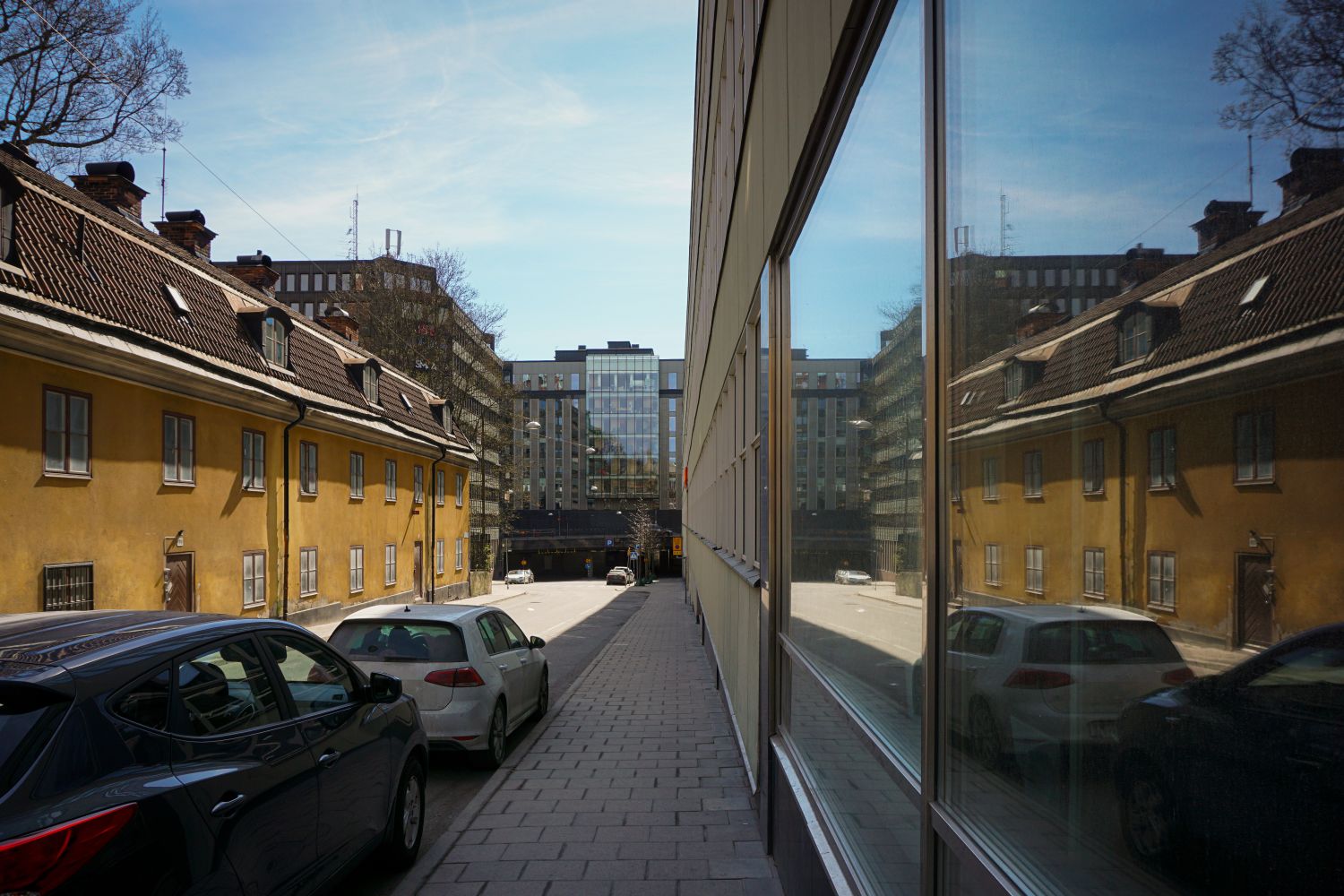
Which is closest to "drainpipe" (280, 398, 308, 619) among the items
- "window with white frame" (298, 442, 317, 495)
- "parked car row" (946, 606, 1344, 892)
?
"window with white frame" (298, 442, 317, 495)

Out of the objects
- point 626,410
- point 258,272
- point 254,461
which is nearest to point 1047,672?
point 254,461

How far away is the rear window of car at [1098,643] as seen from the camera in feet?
3.95

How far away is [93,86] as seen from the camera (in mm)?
22766

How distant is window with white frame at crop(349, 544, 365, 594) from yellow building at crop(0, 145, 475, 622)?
2.6 inches

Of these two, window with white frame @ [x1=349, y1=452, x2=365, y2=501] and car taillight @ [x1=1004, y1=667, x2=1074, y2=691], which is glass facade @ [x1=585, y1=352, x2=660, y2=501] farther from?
car taillight @ [x1=1004, y1=667, x2=1074, y2=691]

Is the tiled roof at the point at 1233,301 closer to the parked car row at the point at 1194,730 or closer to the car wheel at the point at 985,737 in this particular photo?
the parked car row at the point at 1194,730

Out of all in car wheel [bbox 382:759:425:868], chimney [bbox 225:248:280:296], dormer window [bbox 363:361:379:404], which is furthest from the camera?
chimney [bbox 225:248:280:296]

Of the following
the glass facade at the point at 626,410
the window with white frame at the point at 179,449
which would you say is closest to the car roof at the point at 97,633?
the window with white frame at the point at 179,449

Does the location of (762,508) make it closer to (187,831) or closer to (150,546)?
(187,831)

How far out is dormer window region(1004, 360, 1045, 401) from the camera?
1.65m

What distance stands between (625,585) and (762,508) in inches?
2125

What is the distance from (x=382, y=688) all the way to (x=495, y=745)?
368cm

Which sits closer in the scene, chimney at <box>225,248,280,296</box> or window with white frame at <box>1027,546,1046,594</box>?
window with white frame at <box>1027,546,1046,594</box>

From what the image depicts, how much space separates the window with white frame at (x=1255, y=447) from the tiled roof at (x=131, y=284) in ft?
53.6
